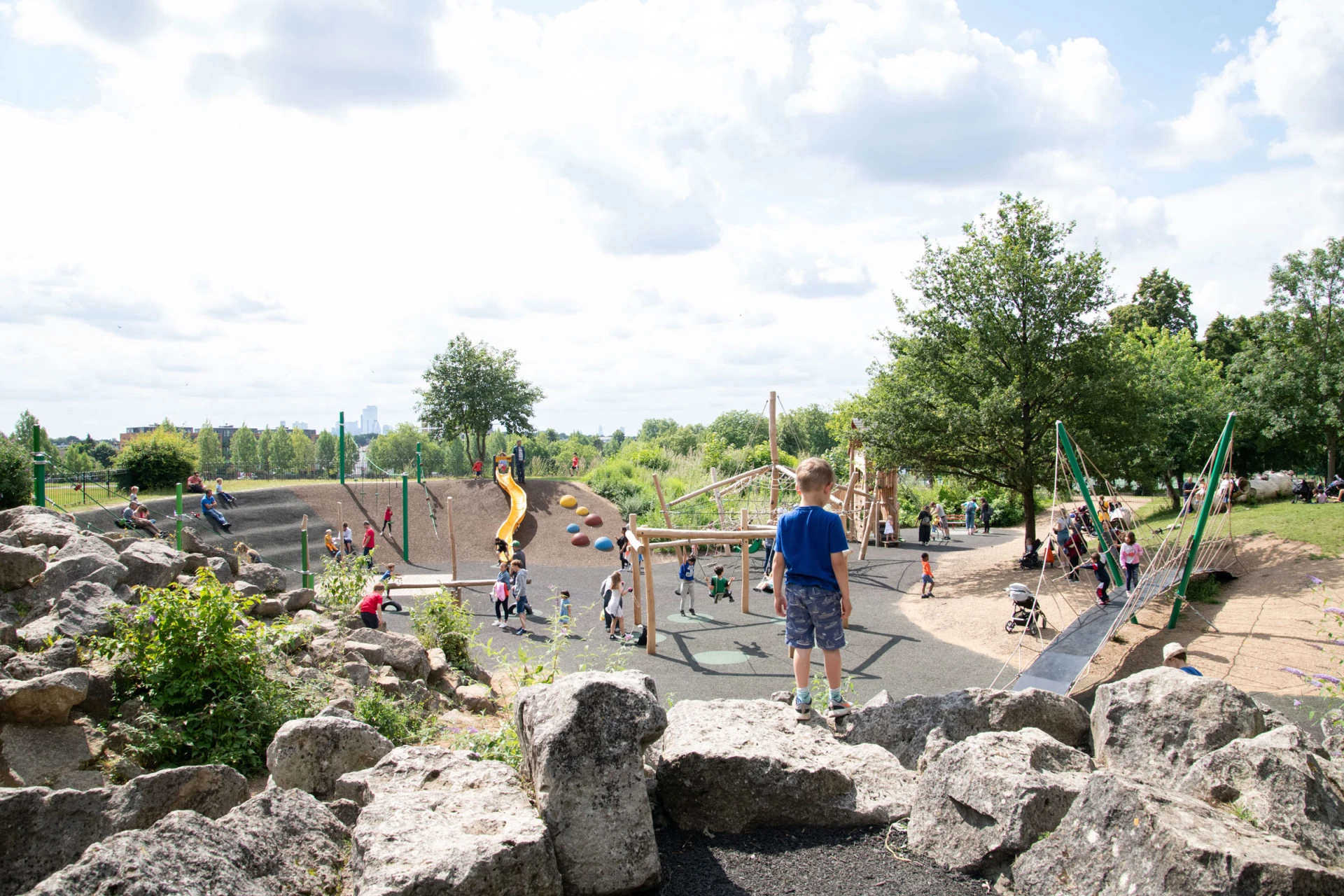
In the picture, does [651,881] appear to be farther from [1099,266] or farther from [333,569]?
[1099,266]

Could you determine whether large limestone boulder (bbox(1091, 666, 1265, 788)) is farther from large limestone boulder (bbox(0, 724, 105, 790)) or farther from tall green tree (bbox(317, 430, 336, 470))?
tall green tree (bbox(317, 430, 336, 470))

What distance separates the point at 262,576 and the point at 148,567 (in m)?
2.58

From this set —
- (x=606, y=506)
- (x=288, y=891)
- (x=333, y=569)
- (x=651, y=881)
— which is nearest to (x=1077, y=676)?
(x=651, y=881)

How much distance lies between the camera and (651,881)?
364cm

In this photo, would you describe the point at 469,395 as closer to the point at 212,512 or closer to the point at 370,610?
the point at 212,512

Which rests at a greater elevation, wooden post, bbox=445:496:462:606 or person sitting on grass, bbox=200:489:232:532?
person sitting on grass, bbox=200:489:232:532

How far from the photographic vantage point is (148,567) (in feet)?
31.1

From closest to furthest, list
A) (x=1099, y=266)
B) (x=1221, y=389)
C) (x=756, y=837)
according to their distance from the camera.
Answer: (x=756, y=837)
(x=1099, y=266)
(x=1221, y=389)

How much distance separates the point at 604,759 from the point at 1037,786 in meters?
2.00

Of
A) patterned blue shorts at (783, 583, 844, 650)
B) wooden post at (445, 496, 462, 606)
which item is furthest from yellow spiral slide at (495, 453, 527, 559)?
patterned blue shorts at (783, 583, 844, 650)

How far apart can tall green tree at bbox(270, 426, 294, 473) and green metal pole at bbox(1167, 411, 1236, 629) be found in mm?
62841

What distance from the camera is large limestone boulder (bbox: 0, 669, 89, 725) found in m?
5.95

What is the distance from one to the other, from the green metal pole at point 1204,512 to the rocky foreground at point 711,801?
29.7ft

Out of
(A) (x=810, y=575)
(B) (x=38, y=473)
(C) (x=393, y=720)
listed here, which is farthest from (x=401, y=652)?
(B) (x=38, y=473)
